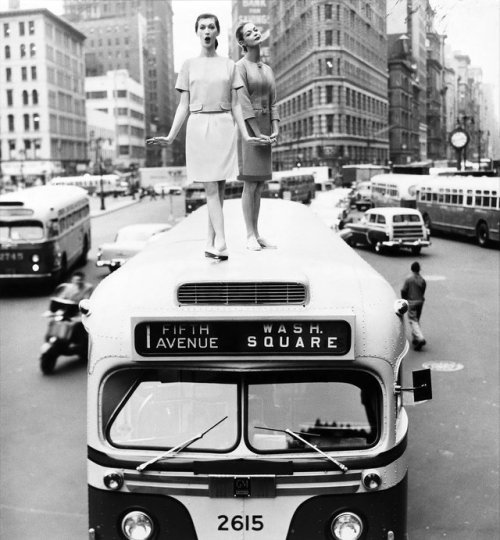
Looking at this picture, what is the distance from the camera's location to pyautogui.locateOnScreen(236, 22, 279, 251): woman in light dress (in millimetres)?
5477

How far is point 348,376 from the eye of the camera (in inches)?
193

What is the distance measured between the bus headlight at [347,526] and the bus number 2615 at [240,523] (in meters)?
0.46

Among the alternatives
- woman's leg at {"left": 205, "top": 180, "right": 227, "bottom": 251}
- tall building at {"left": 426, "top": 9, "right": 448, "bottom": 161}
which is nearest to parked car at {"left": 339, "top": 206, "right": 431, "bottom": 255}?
tall building at {"left": 426, "top": 9, "right": 448, "bottom": 161}

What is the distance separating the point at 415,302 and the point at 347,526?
11349mm

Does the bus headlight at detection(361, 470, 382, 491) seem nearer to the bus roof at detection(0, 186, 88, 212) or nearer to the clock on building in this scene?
the bus roof at detection(0, 186, 88, 212)

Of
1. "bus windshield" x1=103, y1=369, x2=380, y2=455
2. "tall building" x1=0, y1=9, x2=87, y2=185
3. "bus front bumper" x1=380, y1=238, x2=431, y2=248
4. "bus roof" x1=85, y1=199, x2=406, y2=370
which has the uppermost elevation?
"tall building" x1=0, y1=9, x2=87, y2=185

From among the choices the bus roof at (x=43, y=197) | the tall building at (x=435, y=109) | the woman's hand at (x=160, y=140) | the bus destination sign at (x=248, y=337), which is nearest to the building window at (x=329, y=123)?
the bus roof at (x=43, y=197)

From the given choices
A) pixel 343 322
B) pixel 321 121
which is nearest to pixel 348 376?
pixel 343 322

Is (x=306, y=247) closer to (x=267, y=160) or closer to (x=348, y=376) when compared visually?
(x=267, y=160)

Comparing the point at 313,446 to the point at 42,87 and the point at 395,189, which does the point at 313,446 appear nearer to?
the point at 42,87

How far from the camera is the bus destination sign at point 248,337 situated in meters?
4.72

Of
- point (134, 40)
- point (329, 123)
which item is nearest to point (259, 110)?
point (329, 123)

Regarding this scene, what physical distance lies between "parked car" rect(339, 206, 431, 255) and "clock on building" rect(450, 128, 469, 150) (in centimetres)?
1504

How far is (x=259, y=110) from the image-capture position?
5.54 m
